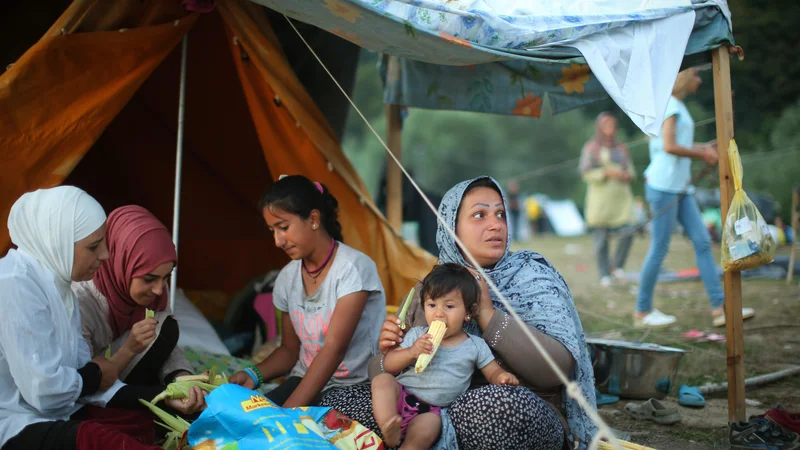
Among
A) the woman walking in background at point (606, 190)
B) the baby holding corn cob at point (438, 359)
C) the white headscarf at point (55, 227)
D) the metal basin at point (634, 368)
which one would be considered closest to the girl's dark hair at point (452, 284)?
the baby holding corn cob at point (438, 359)

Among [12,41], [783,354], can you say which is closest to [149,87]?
[12,41]

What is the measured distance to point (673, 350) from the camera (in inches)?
148

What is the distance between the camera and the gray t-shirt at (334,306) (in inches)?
129

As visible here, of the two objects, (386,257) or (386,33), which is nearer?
(386,33)

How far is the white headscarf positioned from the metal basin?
2465 mm

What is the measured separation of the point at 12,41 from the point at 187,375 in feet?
7.57

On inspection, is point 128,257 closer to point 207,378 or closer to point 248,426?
point 207,378

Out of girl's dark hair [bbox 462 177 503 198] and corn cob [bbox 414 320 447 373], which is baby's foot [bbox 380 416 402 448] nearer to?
corn cob [bbox 414 320 447 373]

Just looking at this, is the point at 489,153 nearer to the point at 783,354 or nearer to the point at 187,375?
the point at 783,354

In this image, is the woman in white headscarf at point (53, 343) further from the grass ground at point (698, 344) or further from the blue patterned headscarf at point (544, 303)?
the grass ground at point (698, 344)

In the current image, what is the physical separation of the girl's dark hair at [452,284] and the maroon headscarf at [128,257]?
41.5 inches

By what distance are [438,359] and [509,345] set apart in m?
0.25

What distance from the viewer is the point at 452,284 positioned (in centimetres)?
269

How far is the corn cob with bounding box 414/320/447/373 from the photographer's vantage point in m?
2.58
